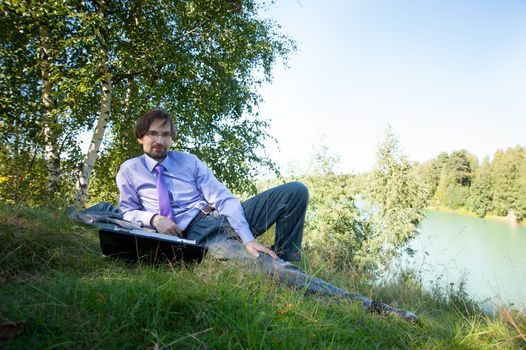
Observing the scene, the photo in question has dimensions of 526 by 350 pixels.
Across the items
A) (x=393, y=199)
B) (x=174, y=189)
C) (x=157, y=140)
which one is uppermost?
(x=157, y=140)

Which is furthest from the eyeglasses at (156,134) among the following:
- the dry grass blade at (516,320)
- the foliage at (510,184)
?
the foliage at (510,184)

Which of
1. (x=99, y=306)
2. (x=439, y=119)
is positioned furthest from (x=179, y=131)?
(x=439, y=119)

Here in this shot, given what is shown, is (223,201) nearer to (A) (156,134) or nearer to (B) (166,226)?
(B) (166,226)

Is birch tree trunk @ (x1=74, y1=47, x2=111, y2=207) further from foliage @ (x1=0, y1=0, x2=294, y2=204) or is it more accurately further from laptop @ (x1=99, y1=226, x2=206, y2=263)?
laptop @ (x1=99, y1=226, x2=206, y2=263)

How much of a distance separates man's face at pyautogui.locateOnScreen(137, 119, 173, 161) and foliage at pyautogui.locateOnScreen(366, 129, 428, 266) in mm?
18060

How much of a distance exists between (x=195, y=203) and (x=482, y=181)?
163 feet

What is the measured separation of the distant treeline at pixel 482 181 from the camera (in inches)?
1491

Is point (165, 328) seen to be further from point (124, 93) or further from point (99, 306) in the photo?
point (124, 93)

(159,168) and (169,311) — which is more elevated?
(159,168)

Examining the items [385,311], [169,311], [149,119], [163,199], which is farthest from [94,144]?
[385,311]

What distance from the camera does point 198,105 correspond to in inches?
313

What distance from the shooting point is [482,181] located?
43.6 metres

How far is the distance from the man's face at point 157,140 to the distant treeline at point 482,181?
3312cm

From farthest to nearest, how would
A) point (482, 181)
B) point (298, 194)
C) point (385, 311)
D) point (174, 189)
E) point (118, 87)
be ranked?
point (482, 181) < point (118, 87) < point (174, 189) < point (298, 194) < point (385, 311)
